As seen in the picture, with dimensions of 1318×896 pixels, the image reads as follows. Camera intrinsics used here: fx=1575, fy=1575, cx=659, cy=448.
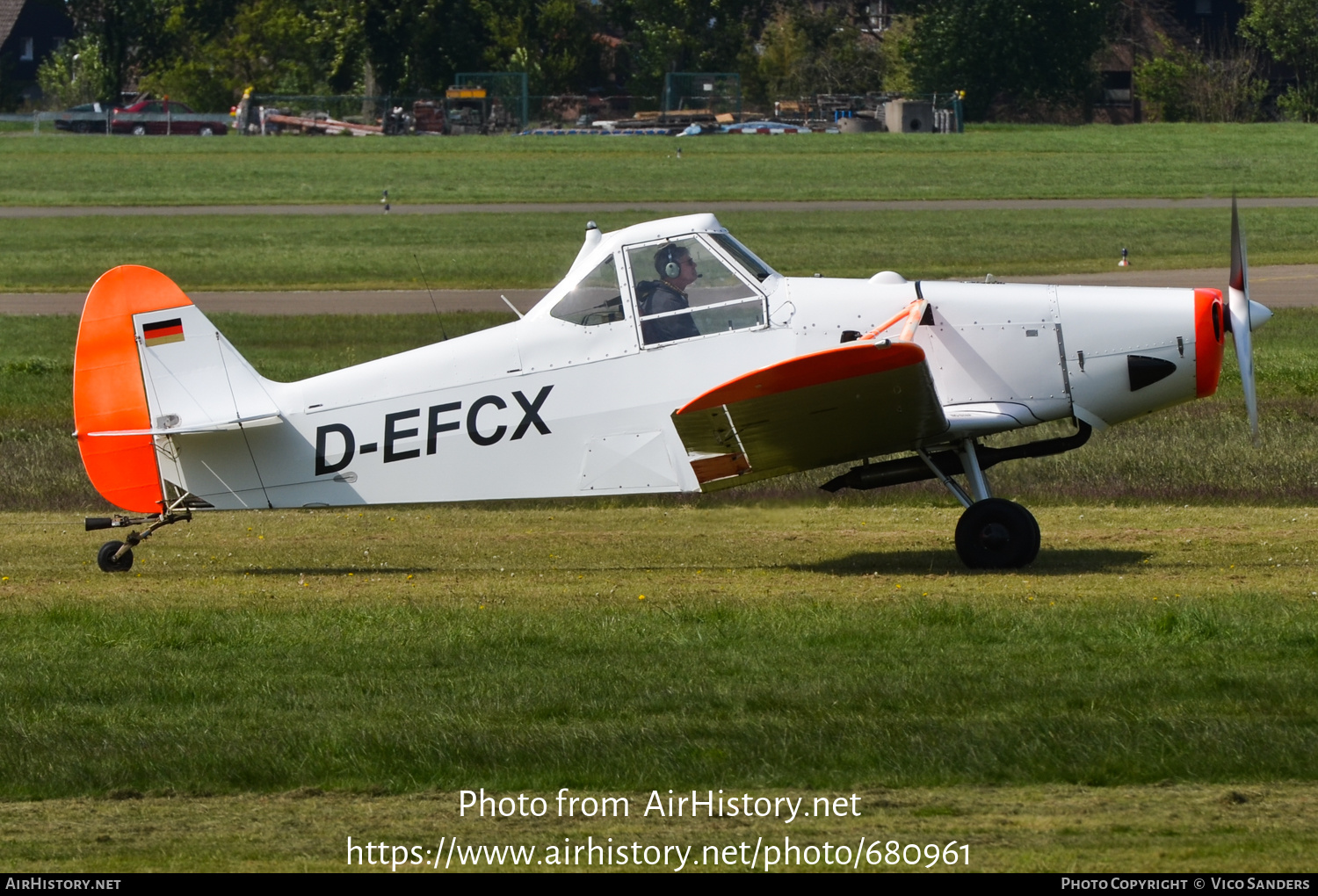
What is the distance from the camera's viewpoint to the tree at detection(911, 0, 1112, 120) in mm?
77000

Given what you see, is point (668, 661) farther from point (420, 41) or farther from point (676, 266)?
point (420, 41)

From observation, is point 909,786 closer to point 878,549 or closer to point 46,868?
point 46,868

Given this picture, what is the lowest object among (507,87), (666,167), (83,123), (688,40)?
(666,167)

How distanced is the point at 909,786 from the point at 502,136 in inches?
2530

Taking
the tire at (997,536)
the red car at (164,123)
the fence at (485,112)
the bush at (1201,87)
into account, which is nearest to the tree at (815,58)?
the fence at (485,112)

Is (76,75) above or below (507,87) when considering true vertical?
above

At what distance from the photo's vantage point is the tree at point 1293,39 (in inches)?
2972

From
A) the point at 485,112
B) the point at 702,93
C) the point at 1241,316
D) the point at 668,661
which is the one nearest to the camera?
the point at 668,661

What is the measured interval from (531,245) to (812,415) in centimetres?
2608

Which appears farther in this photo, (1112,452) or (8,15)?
(8,15)

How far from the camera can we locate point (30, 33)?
351 ft

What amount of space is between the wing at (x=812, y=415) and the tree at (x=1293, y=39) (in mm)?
71876

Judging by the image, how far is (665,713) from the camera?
7.01 meters

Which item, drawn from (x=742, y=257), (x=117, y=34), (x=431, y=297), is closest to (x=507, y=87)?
(x=117, y=34)
